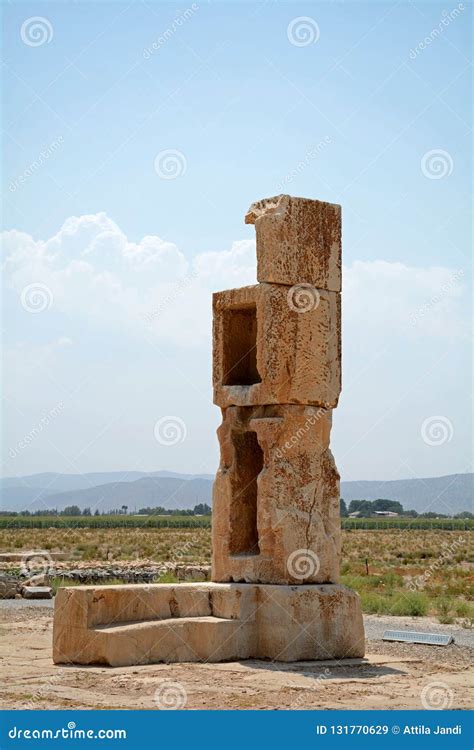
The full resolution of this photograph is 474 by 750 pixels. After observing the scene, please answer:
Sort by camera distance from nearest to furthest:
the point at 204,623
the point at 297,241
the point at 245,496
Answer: the point at 204,623
the point at 297,241
the point at 245,496

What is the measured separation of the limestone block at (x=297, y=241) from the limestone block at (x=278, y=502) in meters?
1.37

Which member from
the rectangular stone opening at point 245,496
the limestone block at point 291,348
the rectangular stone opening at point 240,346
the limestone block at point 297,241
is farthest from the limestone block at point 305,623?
the limestone block at point 297,241

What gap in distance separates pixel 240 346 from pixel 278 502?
2.07 meters

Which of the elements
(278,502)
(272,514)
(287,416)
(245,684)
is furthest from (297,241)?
(245,684)

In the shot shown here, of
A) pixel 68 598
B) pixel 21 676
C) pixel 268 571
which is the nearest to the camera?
pixel 21 676

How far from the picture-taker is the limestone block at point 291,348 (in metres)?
10.9

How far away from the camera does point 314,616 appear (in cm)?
1052

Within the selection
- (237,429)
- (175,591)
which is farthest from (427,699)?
(237,429)

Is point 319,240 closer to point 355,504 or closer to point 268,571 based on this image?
point 268,571

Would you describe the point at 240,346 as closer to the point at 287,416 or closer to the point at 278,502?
the point at 287,416

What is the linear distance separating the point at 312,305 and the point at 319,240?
0.72 metres

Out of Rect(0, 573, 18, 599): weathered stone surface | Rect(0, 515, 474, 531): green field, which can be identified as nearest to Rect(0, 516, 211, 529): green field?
Rect(0, 515, 474, 531): green field

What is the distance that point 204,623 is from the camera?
409 inches

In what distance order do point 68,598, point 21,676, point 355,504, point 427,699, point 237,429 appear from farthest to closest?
point 355,504, point 237,429, point 68,598, point 21,676, point 427,699
